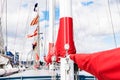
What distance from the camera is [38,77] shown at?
10.6 metres

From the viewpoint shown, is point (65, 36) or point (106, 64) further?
point (65, 36)

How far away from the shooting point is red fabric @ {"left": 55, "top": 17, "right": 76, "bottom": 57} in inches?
219

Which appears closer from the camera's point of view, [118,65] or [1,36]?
[118,65]

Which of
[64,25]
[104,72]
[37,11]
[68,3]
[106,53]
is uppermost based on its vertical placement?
[37,11]

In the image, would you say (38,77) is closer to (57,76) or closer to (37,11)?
(57,76)

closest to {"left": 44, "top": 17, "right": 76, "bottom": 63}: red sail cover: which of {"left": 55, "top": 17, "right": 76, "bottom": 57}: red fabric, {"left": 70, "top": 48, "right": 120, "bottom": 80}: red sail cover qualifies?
{"left": 55, "top": 17, "right": 76, "bottom": 57}: red fabric

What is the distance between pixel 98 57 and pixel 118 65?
0.45 metres

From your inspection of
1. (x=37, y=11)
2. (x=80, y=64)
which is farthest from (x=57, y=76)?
(x=37, y=11)

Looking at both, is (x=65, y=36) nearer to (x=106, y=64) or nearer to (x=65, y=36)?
(x=65, y=36)

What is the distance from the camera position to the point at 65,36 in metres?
5.62

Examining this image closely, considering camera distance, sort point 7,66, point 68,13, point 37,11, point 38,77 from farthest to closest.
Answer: point 37,11 < point 7,66 < point 38,77 < point 68,13

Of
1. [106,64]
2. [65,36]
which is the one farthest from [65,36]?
[106,64]

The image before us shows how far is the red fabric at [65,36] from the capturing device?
556 centimetres

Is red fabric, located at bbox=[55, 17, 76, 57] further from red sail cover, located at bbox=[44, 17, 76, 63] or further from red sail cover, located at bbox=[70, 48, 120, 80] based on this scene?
red sail cover, located at bbox=[70, 48, 120, 80]
